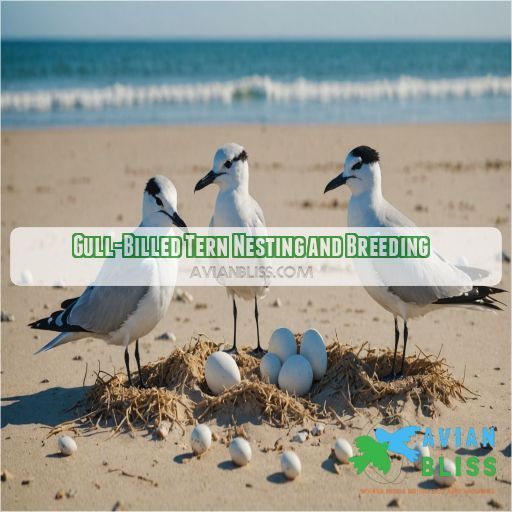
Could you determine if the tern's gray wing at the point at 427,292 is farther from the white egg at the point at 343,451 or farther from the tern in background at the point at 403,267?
the white egg at the point at 343,451

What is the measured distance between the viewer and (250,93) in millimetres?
31406

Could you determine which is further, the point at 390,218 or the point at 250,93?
the point at 250,93

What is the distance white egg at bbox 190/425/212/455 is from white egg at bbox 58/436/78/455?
762 mm

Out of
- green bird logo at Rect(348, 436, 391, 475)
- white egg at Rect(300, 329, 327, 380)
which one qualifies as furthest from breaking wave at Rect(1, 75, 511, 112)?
green bird logo at Rect(348, 436, 391, 475)

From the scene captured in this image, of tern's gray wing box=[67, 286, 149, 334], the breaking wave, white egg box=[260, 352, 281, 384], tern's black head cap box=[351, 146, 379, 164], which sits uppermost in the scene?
the breaking wave

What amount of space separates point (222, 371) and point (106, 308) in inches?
36.4

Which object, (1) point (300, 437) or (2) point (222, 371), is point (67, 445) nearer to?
(2) point (222, 371)

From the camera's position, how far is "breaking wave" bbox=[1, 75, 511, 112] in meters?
28.0

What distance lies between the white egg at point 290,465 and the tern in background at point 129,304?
145 cm

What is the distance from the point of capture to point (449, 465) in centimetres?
459

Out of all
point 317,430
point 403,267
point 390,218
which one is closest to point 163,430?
point 317,430

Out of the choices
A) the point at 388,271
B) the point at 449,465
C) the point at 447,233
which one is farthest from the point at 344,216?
the point at 449,465

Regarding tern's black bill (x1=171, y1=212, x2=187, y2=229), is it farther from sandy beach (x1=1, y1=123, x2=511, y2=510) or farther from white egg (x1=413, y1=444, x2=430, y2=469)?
white egg (x1=413, y1=444, x2=430, y2=469)

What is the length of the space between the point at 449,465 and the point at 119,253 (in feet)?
8.66
